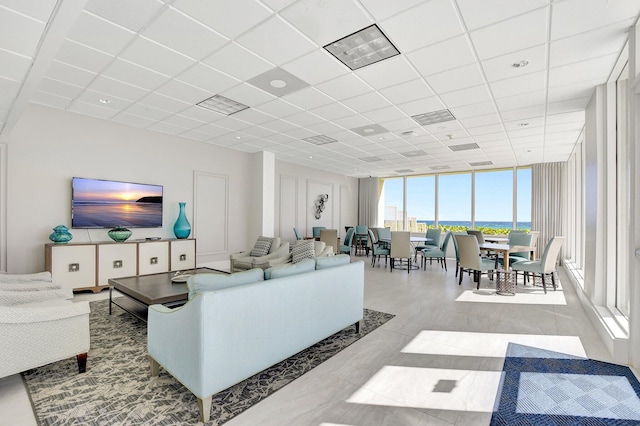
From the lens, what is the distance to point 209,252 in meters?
7.11

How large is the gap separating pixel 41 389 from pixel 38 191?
387 centimetres

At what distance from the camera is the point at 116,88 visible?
4055 millimetres

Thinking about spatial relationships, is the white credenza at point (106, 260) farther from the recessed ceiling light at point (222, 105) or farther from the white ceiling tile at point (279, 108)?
the white ceiling tile at point (279, 108)

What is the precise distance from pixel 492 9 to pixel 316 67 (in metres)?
1.74

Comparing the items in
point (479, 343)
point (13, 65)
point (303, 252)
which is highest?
point (13, 65)

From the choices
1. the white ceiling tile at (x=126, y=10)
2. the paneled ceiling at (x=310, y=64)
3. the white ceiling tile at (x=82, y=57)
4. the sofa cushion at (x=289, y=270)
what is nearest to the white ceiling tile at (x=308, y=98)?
the paneled ceiling at (x=310, y=64)

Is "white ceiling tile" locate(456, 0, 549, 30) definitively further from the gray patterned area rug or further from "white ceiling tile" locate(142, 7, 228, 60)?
the gray patterned area rug

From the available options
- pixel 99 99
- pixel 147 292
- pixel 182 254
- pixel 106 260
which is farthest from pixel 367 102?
pixel 106 260

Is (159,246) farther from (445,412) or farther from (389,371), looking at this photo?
(445,412)

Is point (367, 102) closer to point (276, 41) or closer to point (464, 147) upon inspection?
point (276, 41)

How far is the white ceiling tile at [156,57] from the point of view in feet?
9.96

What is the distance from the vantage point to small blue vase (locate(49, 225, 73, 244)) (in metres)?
4.66

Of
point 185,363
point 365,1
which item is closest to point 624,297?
point 365,1

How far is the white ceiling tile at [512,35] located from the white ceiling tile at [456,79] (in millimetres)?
345
